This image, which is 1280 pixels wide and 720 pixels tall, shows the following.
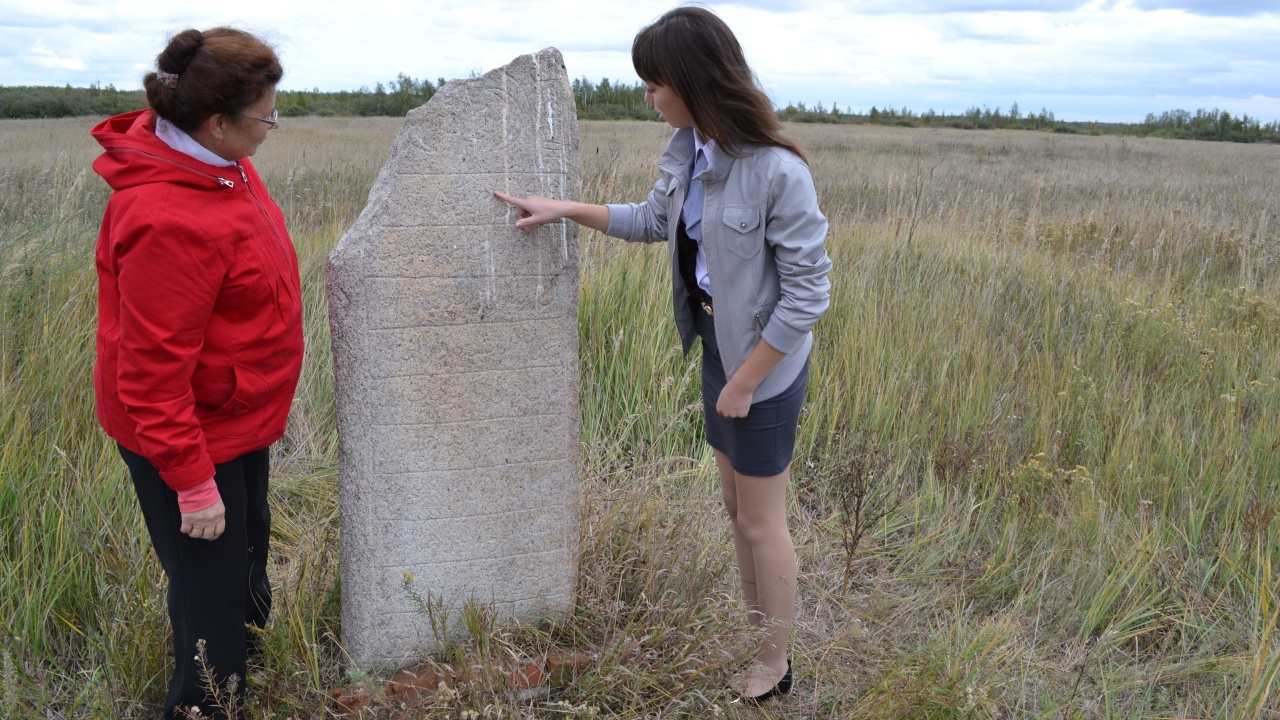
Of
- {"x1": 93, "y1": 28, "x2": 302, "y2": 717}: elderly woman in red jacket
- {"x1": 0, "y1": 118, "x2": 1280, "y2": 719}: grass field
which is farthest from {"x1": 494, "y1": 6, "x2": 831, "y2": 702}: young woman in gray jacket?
{"x1": 93, "y1": 28, "x2": 302, "y2": 717}: elderly woman in red jacket

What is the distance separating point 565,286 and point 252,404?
81cm

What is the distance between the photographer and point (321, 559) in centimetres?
258

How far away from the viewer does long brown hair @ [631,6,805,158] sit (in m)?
1.89

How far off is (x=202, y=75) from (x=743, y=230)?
3.79ft

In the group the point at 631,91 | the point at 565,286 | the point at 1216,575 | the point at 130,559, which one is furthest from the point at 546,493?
the point at 631,91

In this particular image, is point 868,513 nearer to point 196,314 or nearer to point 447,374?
point 447,374

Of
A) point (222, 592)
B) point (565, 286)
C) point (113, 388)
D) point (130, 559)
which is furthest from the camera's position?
point (130, 559)

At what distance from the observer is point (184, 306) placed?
5.51 ft

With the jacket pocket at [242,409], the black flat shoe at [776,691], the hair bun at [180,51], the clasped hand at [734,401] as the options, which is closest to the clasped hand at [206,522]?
the jacket pocket at [242,409]

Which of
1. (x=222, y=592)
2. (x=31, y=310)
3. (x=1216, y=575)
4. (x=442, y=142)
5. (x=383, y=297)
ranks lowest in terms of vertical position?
(x=1216, y=575)

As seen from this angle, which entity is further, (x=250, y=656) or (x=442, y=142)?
(x=250, y=656)

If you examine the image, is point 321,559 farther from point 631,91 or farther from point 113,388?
point 631,91

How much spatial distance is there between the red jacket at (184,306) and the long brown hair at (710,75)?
943mm

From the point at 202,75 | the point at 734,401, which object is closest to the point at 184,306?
the point at 202,75
